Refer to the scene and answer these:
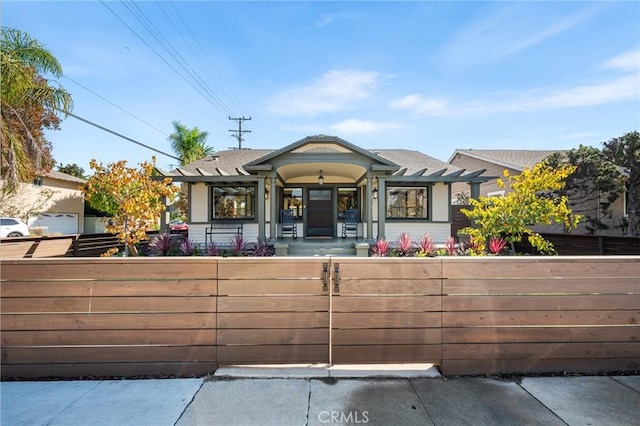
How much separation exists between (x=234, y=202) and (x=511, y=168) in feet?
46.0

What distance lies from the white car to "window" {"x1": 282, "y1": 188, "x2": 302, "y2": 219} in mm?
13857

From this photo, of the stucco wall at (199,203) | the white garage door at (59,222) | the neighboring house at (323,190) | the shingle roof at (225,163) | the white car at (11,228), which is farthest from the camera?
the white garage door at (59,222)

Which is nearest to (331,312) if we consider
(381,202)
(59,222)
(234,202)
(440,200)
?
(381,202)

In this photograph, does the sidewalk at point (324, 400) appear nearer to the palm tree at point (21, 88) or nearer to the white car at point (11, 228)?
the palm tree at point (21, 88)

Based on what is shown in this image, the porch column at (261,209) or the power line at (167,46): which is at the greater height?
the power line at (167,46)

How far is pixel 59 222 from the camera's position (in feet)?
66.3

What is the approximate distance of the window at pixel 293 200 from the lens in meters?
12.7

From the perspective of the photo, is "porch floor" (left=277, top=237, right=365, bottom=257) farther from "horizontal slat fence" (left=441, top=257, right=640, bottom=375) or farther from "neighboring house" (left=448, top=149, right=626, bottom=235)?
"horizontal slat fence" (left=441, top=257, right=640, bottom=375)

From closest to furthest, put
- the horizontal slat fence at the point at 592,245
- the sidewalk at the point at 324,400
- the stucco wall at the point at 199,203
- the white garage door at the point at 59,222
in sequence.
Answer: the sidewalk at the point at 324,400 → the horizontal slat fence at the point at 592,245 → the stucco wall at the point at 199,203 → the white garage door at the point at 59,222

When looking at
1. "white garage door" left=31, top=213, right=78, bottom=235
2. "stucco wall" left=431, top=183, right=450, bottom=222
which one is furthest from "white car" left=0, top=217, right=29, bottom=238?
"stucco wall" left=431, top=183, right=450, bottom=222

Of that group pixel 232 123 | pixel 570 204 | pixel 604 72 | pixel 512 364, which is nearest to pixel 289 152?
pixel 512 364

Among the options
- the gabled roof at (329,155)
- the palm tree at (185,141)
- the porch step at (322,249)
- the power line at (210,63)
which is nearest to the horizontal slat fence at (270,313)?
the porch step at (322,249)

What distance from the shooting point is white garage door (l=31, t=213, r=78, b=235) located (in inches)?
754

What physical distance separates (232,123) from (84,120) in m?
17.1
